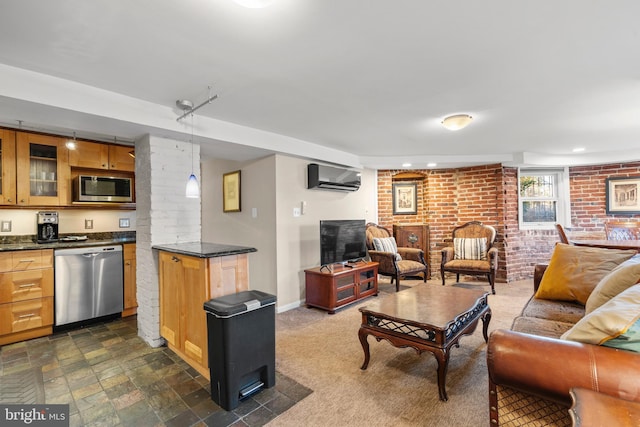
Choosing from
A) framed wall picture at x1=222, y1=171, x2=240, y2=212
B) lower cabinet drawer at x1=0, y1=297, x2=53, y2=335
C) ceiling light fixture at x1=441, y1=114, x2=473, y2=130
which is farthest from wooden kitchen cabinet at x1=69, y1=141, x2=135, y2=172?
ceiling light fixture at x1=441, y1=114, x2=473, y2=130

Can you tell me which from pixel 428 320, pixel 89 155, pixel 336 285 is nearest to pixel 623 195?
pixel 336 285

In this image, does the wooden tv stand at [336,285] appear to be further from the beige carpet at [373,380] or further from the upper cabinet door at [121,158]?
the upper cabinet door at [121,158]

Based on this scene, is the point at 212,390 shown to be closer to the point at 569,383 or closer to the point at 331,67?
the point at 569,383

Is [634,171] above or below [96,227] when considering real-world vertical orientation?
above

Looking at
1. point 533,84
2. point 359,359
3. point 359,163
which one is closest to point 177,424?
point 359,359

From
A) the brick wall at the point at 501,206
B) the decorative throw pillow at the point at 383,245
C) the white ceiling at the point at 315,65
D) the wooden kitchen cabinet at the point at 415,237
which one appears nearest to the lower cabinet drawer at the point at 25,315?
the white ceiling at the point at 315,65

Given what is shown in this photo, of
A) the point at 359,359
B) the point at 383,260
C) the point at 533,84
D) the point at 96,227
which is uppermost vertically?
the point at 533,84

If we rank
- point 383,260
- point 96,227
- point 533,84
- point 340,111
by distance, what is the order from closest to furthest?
point 533,84
point 340,111
point 96,227
point 383,260

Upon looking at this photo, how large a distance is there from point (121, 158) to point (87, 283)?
149 centimetres

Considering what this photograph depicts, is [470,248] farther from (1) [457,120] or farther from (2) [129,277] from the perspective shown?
(2) [129,277]

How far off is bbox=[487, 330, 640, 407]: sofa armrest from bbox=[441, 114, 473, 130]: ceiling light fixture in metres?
2.24

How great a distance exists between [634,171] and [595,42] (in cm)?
473

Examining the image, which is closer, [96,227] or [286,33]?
[286,33]

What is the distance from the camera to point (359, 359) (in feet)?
7.75
